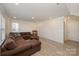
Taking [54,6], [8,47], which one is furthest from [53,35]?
[8,47]

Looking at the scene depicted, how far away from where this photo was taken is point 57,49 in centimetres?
256

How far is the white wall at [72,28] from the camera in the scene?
2.53 metres

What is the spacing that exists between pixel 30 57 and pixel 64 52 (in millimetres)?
817

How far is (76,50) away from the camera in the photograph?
2.44 meters

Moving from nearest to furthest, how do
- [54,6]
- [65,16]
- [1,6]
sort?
[1,6] → [54,6] → [65,16]

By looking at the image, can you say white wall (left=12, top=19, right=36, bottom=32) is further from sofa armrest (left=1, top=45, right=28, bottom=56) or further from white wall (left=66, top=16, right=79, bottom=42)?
white wall (left=66, top=16, right=79, bottom=42)

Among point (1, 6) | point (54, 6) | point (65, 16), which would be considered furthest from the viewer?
point (65, 16)

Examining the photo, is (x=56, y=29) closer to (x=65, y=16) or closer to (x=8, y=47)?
(x=65, y=16)

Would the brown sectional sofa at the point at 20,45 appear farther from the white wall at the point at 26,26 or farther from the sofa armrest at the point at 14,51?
the white wall at the point at 26,26

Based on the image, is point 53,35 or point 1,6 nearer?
point 1,6

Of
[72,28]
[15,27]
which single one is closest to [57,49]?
[72,28]

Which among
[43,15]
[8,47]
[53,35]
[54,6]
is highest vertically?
[54,6]

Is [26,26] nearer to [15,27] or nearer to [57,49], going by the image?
[15,27]

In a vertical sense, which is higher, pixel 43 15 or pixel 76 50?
pixel 43 15
